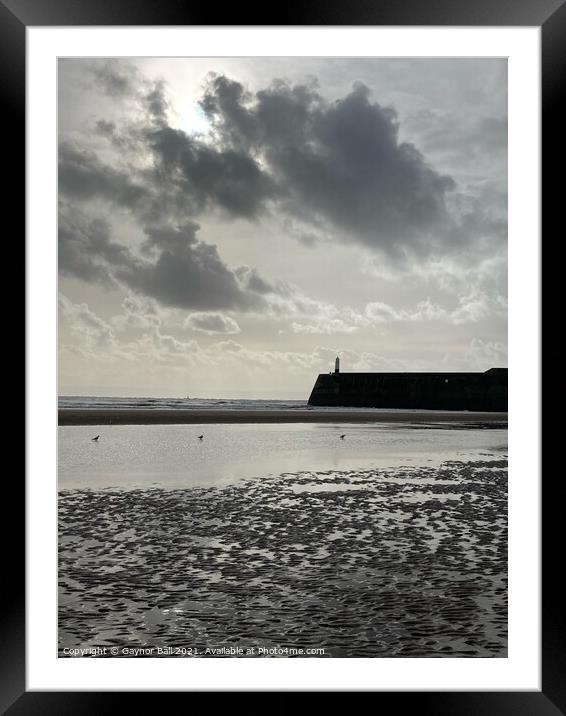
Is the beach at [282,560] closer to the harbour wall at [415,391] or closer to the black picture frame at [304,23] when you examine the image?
the black picture frame at [304,23]

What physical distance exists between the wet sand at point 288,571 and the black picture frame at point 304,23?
62 centimetres

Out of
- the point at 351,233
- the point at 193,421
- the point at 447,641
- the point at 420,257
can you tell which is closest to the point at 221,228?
the point at 351,233

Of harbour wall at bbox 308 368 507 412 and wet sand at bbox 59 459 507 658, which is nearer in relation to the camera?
wet sand at bbox 59 459 507 658

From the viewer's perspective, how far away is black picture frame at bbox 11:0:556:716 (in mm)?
1676

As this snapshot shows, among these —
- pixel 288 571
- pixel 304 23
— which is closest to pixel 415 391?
pixel 288 571

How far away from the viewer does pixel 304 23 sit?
5.82 feet

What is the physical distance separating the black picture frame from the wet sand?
0.62 meters

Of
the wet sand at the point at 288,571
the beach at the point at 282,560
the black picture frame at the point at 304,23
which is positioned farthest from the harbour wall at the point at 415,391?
the black picture frame at the point at 304,23

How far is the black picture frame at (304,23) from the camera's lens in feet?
5.50

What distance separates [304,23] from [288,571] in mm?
2624

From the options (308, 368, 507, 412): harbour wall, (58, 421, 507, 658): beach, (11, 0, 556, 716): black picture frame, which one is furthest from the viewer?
(308, 368, 507, 412): harbour wall

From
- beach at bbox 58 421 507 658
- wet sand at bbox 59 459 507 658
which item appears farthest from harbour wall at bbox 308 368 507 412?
wet sand at bbox 59 459 507 658

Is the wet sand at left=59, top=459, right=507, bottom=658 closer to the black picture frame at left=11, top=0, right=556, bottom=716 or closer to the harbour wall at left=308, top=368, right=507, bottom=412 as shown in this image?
the black picture frame at left=11, top=0, right=556, bottom=716
